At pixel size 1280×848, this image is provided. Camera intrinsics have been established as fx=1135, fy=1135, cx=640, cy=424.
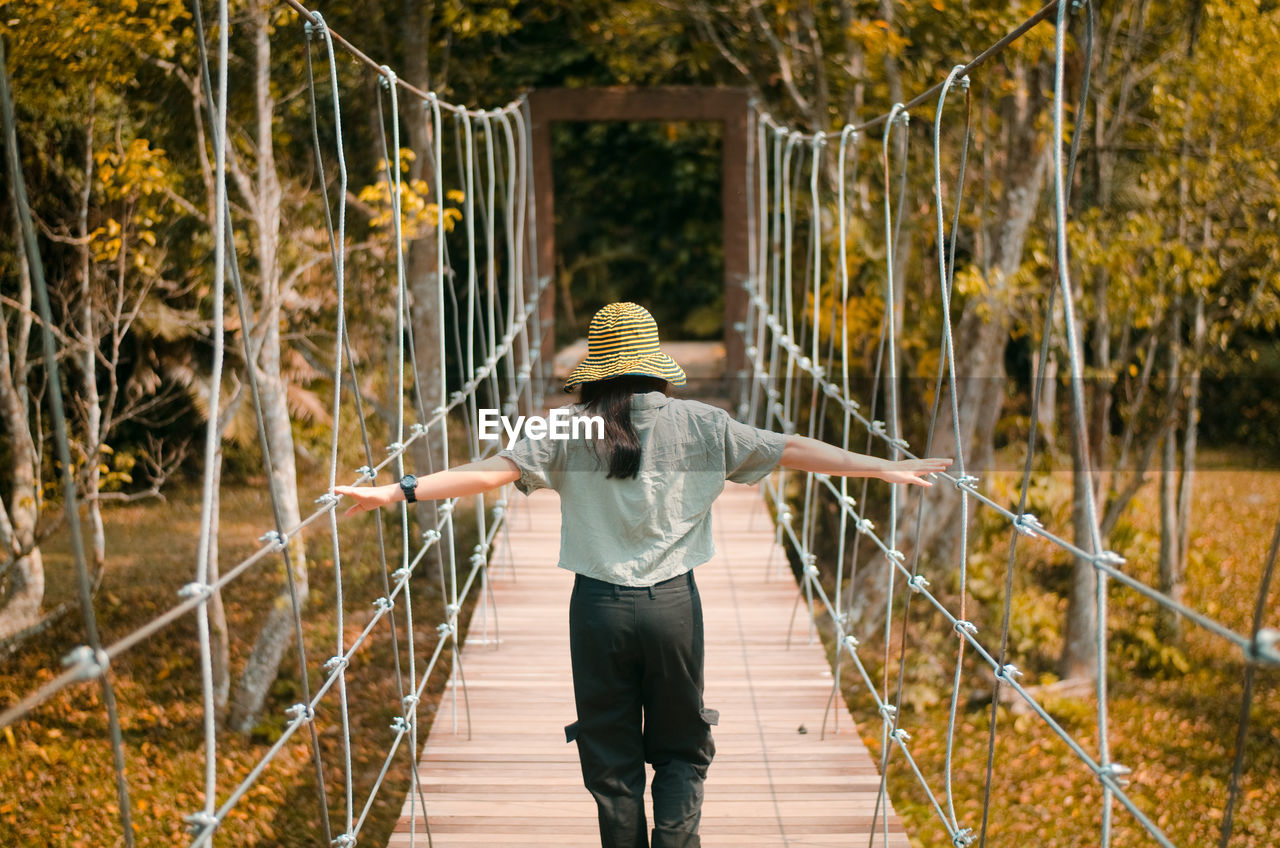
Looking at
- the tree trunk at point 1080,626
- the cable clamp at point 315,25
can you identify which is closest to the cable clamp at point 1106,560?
the cable clamp at point 315,25

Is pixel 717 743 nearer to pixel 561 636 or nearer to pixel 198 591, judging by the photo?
pixel 561 636

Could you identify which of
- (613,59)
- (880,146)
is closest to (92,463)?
(613,59)

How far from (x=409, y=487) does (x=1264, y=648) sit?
2.97 ft

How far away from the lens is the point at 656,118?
4.64 meters

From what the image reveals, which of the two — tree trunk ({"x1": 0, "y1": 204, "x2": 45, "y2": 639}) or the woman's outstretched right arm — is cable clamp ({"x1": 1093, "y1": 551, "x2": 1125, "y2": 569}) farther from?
tree trunk ({"x1": 0, "y1": 204, "x2": 45, "y2": 639})

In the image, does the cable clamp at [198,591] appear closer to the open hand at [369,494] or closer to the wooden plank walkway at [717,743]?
the open hand at [369,494]

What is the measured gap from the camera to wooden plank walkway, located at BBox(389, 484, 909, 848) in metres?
1.72

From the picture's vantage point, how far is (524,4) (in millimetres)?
6566

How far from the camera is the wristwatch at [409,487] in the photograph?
1337 mm

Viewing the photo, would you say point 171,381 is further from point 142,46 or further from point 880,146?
point 880,146

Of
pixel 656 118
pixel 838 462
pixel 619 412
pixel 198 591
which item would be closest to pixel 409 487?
pixel 619 412

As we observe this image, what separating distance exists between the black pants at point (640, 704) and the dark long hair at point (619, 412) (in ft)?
0.49

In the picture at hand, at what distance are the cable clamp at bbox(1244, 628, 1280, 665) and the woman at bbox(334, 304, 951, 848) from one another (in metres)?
0.61

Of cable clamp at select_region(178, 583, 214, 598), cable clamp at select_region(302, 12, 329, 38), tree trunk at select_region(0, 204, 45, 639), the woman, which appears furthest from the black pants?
tree trunk at select_region(0, 204, 45, 639)
